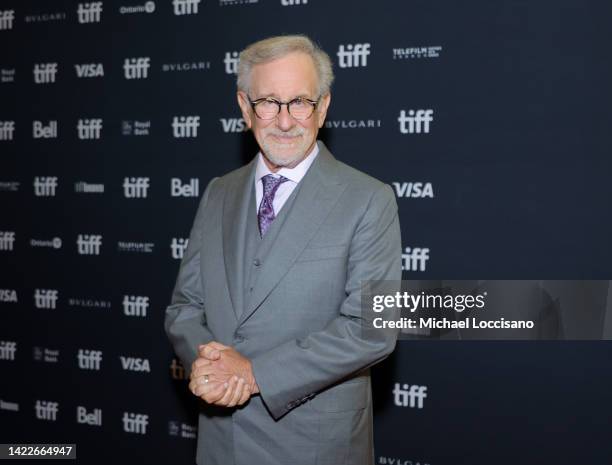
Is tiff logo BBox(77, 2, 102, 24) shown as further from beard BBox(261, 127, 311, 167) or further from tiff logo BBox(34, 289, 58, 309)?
beard BBox(261, 127, 311, 167)

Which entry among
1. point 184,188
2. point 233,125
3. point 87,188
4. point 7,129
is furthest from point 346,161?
point 7,129

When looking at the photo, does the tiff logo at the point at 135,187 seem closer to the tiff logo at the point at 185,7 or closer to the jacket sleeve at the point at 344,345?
the tiff logo at the point at 185,7

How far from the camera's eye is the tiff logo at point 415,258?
257cm

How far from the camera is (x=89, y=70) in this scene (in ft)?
10.2

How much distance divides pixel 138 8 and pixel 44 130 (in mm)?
890

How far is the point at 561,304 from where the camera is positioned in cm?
237

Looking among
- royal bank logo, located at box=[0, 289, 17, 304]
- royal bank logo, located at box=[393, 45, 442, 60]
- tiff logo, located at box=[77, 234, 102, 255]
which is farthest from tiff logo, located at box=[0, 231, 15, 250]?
royal bank logo, located at box=[393, 45, 442, 60]

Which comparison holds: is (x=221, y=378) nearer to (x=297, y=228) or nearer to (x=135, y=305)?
(x=297, y=228)

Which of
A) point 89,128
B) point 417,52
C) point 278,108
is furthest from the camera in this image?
point 89,128

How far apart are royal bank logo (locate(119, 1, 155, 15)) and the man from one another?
5.20 ft

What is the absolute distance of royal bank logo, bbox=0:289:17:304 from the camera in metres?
3.38

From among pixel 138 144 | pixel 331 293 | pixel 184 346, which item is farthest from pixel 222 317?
pixel 138 144

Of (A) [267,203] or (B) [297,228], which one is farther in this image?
(A) [267,203]

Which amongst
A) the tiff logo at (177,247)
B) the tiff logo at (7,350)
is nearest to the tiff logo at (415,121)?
the tiff logo at (177,247)
